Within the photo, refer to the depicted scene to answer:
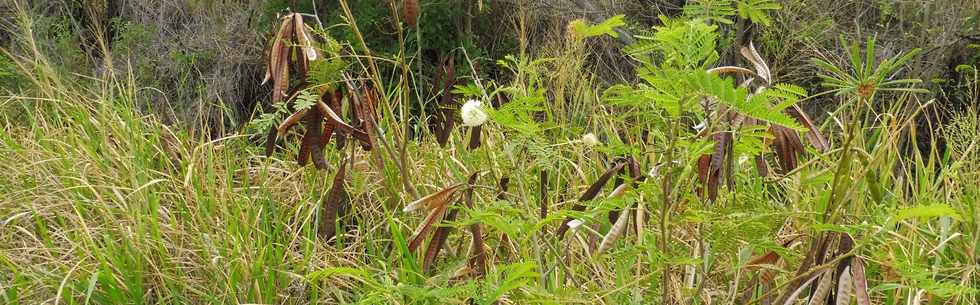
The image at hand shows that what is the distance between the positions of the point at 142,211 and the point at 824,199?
1.57 meters

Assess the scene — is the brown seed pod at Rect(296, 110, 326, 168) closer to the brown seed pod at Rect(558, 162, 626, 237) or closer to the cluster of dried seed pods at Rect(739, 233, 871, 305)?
the brown seed pod at Rect(558, 162, 626, 237)

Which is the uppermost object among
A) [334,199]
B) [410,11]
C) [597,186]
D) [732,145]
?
[410,11]

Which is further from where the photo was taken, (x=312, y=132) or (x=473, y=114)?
(x=312, y=132)

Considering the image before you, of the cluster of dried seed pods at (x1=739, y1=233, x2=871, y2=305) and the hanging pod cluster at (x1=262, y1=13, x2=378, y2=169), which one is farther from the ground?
the hanging pod cluster at (x1=262, y1=13, x2=378, y2=169)

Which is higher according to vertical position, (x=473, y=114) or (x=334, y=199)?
(x=473, y=114)

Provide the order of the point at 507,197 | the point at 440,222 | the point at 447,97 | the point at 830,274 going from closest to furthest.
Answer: the point at 830,274 < the point at 440,222 < the point at 507,197 < the point at 447,97

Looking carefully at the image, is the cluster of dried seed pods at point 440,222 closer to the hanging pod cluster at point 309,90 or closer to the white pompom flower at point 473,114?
the white pompom flower at point 473,114

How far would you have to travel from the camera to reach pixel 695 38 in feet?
4.06

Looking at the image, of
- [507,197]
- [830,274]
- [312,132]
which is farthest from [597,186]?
[312,132]

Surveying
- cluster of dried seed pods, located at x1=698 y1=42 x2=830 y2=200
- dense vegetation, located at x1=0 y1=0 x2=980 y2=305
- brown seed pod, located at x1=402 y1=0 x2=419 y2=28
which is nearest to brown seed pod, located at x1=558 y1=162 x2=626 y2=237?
dense vegetation, located at x1=0 y1=0 x2=980 y2=305

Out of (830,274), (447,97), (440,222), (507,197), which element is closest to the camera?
(830,274)

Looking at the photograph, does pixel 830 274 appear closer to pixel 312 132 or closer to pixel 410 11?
pixel 410 11

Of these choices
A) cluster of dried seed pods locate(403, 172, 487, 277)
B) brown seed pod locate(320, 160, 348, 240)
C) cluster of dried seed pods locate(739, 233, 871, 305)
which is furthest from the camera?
brown seed pod locate(320, 160, 348, 240)

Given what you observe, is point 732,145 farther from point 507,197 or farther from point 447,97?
point 447,97
